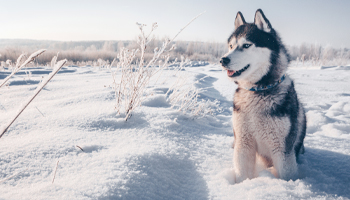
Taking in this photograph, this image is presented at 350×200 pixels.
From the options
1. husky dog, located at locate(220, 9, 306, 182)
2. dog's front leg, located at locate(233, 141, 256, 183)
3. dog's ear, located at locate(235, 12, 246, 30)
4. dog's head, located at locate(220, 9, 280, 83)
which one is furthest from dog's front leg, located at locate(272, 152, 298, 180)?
dog's ear, located at locate(235, 12, 246, 30)

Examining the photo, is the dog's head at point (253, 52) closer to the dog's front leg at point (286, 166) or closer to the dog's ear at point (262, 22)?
the dog's ear at point (262, 22)

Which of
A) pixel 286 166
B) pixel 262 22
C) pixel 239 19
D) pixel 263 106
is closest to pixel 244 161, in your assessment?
pixel 286 166

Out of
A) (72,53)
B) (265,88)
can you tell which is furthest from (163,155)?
(72,53)

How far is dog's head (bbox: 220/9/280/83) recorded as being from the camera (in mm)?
1578

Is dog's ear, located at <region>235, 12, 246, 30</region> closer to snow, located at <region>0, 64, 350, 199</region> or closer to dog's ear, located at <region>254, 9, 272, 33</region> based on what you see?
dog's ear, located at <region>254, 9, 272, 33</region>

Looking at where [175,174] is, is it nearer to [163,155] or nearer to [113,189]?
[163,155]

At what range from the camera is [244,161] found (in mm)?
1544

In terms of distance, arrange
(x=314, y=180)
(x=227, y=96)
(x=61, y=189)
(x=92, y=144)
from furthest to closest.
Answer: (x=227, y=96) → (x=92, y=144) → (x=314, y=180) → (x=61, y=189)

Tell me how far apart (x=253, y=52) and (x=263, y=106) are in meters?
0.47

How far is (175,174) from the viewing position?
1487mm

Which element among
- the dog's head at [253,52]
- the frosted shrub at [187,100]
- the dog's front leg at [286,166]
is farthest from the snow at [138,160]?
the dog's head at [253,52]

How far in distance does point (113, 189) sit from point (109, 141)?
76cm

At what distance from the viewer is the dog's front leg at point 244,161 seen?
152 cm

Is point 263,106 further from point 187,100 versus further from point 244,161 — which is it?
point 187,100
